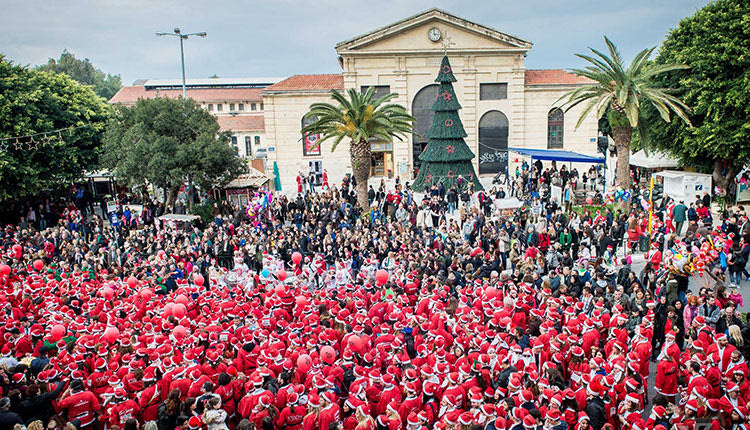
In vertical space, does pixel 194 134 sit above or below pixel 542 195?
above

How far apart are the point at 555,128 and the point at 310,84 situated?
67.2ft

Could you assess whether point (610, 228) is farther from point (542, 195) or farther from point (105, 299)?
point (105, 299)

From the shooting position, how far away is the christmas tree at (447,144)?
3375 cm

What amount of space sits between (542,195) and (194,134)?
19609mm

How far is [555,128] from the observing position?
43.6 meters

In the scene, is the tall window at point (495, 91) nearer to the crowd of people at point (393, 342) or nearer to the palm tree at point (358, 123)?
the palm tree at point (358, 123)

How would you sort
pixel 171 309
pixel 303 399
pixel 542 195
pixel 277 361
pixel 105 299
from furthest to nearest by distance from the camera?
1. pixel 542 195
2. pixel 105 299
3. pixel 171 309
4. pixel 277 361
5. pixel 303 399

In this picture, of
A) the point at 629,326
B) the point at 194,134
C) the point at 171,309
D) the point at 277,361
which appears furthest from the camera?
the point at 194,134

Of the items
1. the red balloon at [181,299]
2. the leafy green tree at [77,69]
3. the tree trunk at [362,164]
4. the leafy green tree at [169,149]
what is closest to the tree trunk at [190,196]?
the leafy green tree at [169,149]

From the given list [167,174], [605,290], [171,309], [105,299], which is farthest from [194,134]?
[605,290]

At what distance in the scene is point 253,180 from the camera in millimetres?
31812

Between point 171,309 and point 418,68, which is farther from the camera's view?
point 418,68

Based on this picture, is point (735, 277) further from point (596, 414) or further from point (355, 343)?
point (355, 343)

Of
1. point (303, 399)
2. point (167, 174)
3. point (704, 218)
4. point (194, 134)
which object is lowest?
point (303, 399)
